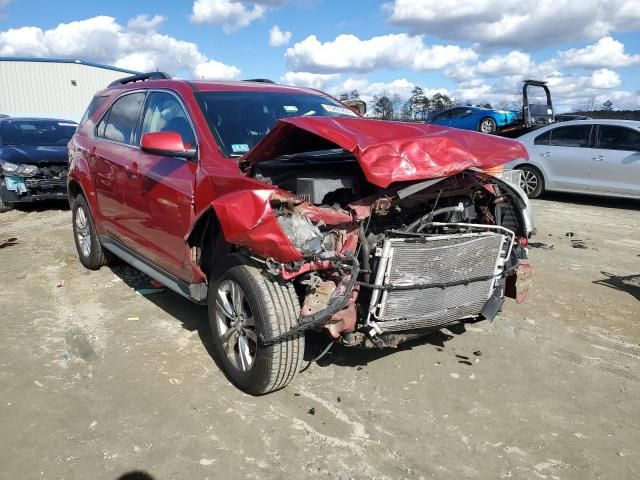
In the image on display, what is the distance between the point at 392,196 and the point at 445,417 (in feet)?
4.20

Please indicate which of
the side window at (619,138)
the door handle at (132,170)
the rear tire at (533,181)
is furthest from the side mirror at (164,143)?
the side window at (619,138)

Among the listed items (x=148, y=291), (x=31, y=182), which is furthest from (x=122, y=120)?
(x=31, y=182)

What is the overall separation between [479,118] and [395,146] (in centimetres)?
1697

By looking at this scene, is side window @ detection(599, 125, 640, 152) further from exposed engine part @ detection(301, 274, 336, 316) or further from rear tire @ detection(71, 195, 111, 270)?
rear tire @ detection(71, 195, 111, 270)

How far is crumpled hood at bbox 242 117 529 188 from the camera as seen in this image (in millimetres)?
2764

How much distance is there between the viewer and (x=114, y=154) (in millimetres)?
4605

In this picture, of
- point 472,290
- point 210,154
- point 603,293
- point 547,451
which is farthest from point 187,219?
point 603,293

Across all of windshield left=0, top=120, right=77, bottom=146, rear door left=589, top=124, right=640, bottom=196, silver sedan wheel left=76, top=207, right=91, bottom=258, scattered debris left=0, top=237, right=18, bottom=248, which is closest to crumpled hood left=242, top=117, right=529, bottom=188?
silver sedan wheel left=76, top=207, right=91, bottom=258

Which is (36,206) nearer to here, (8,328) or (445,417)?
(8,328)

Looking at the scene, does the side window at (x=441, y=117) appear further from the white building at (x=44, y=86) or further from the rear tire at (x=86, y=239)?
the white building at (x=44, y=86)

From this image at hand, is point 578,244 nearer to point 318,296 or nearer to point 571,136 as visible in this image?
point 571,136

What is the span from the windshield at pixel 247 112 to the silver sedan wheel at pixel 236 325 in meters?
0.91

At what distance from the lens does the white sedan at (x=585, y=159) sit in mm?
9016

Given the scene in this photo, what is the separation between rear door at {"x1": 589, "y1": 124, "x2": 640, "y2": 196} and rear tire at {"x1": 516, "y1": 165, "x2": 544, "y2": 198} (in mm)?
903
